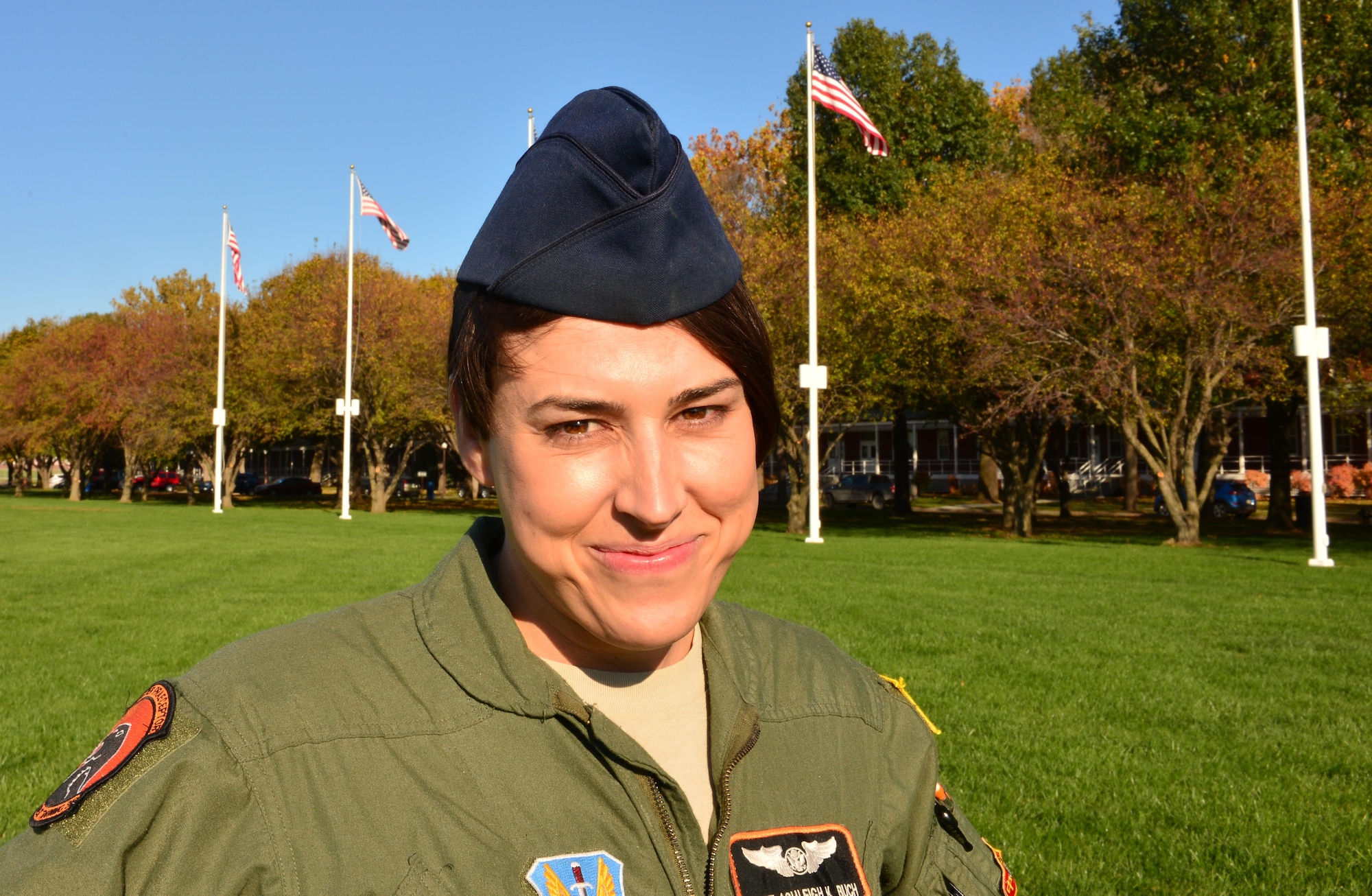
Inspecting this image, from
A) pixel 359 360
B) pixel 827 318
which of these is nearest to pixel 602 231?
pixel 827 318

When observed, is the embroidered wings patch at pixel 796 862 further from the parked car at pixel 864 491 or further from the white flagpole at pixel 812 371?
the parked car at pixel 864 491

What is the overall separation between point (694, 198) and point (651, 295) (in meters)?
0.24

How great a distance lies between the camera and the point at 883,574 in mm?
16031

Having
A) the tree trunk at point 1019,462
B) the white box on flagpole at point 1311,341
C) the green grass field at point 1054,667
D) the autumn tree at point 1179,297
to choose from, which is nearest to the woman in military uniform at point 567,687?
the green grass field at point 1054,667

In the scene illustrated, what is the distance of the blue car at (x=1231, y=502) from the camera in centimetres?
3625

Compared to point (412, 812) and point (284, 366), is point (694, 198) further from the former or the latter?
point (284, 366)

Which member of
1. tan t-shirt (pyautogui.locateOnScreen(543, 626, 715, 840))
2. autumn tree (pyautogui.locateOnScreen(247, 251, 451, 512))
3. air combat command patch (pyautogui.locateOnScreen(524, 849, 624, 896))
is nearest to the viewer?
air combat command patch (pyautogui.locateOnScreen(524, 849, 624, 896))

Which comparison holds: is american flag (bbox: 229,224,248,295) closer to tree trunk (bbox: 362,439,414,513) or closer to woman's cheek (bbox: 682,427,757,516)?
tree trunk (bbox: 362,439,414,513)

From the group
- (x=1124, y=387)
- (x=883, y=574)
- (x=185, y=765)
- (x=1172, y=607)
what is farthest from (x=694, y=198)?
(x=1124, y=387)

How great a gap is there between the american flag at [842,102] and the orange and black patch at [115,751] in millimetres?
19576

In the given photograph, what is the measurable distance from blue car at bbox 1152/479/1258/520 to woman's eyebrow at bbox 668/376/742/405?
3797 centimetres

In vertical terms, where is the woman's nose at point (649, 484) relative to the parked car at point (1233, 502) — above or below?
above

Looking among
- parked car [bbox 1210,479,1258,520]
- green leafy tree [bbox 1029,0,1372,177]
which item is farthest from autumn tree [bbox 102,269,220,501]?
parked car [bbox 1210,479,1258,520]

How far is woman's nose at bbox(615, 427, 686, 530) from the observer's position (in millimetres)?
1555
